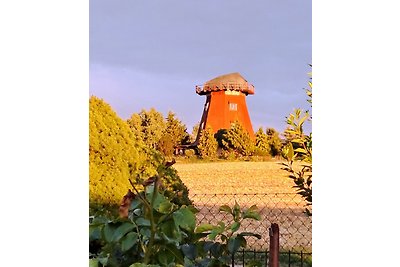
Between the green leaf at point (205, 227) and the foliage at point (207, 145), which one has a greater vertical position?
the foliage at point (207, 145)

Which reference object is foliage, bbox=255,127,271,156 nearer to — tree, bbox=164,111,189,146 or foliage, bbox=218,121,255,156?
foliage, bbox=218,121,255,156

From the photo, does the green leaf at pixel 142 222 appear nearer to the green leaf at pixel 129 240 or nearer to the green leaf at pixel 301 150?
the green leaf at pixel 129 240

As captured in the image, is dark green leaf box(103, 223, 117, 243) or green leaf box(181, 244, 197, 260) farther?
green leaf box(181, 244, 197, 260)

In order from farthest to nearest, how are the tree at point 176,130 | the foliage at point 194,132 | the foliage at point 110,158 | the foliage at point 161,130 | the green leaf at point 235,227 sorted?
the foliage at point 194,132 < the tree at point 176,130 < the foliage at point 161,130 < the foliage at point 110,158 < the green leaf at point 235,227

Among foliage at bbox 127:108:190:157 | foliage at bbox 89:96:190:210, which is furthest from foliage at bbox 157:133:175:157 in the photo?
foliage at bbox 89:96:190:210

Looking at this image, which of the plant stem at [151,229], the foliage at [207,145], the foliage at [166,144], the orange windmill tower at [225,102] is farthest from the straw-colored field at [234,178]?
the plant stem at [151,229]
